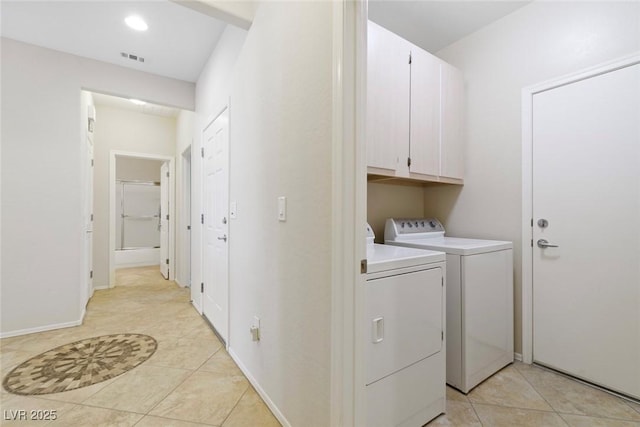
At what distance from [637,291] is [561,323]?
47cm

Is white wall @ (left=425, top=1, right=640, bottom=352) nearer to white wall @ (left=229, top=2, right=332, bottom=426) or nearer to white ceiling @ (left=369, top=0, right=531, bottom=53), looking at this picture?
white ceiling @ (left=369, top=0, right=531, bottom=53)

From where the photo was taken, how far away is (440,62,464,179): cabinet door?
2.32m

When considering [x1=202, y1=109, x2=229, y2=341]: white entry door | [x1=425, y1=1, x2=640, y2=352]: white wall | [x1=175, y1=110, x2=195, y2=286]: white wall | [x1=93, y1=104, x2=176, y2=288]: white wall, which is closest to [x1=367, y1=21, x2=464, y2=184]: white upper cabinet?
[x1=425, y1=1, x2=640, y2=352]: white wall

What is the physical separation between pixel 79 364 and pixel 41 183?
5.89 feet

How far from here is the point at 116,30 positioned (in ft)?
8.15

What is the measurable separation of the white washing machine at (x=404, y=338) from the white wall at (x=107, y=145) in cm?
428

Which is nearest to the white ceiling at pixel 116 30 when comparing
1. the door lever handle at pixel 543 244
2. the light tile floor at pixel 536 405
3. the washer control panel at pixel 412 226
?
the washer control panel at pixel 412 226

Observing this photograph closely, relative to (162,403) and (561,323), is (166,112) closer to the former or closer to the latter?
(162,403)

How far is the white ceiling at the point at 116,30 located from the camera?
2.22 m

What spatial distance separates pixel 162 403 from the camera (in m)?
1.64

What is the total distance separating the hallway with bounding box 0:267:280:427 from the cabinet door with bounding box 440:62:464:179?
7.24ft

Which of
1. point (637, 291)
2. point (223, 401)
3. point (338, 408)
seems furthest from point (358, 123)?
point (637, 291)

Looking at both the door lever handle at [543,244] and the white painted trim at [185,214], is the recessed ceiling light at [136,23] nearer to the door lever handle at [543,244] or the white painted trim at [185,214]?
the white painted trim at [185,214]

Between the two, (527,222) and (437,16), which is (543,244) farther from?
(437,16)
